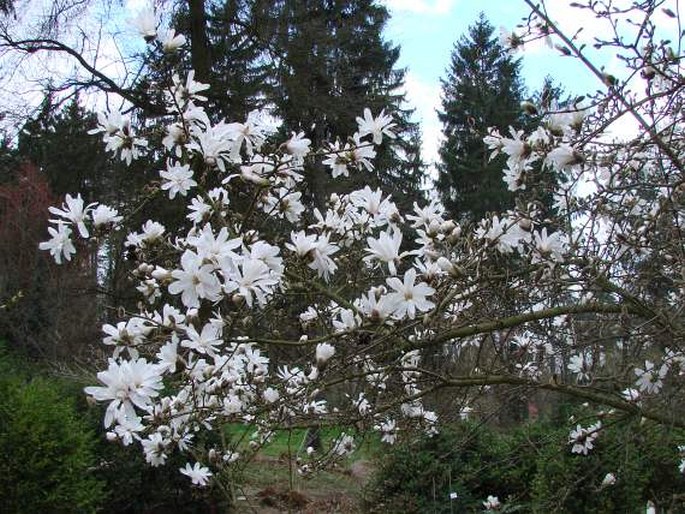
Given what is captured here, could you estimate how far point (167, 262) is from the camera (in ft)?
6.97

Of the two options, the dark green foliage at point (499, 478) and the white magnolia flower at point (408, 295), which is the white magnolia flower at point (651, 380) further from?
the dark green foliage at point (499, 478)

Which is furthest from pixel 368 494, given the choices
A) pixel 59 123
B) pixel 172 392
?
pixel 59 123

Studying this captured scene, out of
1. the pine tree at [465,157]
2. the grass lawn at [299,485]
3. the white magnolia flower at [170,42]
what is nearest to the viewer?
the white magnolia flower at [170,42]

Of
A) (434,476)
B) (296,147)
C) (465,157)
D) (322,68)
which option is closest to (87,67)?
(322,68)

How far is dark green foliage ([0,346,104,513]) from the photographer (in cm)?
477

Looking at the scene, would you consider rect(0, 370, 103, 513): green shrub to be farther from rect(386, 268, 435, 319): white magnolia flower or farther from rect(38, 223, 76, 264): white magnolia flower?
rect(386, 268, 435, 319): white magnolia flower

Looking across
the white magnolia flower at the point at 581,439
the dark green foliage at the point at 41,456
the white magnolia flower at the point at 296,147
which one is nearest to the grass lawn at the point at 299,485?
the dark green foliage at the point at 41,456

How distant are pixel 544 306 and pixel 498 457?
12.5ft

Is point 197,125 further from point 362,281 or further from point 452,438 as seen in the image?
point 452,438

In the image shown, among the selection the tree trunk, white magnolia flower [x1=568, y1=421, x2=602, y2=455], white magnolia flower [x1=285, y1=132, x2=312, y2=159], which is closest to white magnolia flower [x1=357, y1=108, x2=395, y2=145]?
white magnolia flower [x1=285, y1=132, x2=312, y2=159]

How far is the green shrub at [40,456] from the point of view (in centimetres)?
477

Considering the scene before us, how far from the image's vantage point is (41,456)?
16.1 feet

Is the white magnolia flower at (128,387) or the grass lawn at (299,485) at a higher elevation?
the grass lawn at (299,485)

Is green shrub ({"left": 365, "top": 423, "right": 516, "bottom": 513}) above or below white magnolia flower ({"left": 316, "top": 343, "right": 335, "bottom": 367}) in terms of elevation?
above
